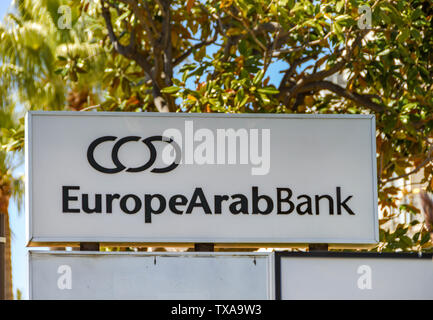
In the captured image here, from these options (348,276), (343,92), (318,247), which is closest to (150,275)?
(318,247)

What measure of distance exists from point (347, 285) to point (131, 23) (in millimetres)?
6874

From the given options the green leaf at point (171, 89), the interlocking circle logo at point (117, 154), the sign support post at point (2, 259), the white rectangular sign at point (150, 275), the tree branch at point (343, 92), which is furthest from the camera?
the tree branch at point (343, 92)

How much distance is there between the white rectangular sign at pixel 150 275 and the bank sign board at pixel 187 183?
0.16 m

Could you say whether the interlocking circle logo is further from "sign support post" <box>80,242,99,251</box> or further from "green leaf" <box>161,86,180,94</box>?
"green leaf" <box>161,86,180,94</box>

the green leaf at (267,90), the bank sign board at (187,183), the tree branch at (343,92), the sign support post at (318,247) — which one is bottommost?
the sign support post at (318,247)

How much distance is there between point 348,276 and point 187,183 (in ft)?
4.44

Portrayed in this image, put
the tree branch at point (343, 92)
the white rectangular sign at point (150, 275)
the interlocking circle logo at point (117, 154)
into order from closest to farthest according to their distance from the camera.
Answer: the white rectangular sign at point (150, 275), the interlocking circle logo at point (117, 154), the tree branch at point (343, 92)

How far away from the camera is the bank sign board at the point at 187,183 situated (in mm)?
6344

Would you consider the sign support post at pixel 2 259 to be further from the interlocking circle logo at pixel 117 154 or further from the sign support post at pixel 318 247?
the sign support post at pixel 318 247

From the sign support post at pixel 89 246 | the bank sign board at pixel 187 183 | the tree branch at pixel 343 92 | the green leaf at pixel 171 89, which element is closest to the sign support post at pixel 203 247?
the bank sign board at pixel 187 183

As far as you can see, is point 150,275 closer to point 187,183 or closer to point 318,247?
point 187,183

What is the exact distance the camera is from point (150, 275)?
620 cm

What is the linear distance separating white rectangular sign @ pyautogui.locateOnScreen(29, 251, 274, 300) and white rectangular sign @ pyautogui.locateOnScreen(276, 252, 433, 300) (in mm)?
179

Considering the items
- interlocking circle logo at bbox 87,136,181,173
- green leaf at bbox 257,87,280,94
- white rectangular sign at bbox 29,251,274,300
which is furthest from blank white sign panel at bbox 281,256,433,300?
green leaf at bbox 257,87,280,94
